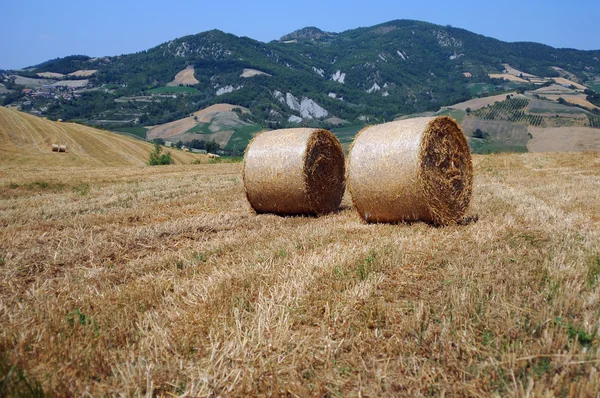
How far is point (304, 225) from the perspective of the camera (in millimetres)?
8445

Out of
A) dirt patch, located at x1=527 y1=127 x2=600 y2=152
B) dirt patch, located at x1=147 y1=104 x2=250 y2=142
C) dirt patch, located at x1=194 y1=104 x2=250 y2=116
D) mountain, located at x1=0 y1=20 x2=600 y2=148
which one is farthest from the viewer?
mountain, located at x1=0 y1=20 x2=600 y2=148

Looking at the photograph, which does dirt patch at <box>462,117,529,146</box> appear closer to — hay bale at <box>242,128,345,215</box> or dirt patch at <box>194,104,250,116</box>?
hay bale at <box>242,128,345,215</box>

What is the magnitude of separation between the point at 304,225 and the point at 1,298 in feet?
16.4

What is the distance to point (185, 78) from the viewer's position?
166625mm

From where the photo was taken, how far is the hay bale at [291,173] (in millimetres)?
9664

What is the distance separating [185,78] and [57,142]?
139 meters

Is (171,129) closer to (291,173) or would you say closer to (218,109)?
(218,109)

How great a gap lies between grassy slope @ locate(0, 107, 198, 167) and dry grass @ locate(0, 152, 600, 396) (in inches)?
1010

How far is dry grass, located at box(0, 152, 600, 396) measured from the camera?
9.18 ft

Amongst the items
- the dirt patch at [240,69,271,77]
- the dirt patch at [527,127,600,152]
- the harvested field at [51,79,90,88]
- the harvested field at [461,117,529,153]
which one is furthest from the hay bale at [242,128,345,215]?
the harvested field at [51,79,90,88]

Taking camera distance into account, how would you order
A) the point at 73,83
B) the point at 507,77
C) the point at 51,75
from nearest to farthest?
the point at 73,83
the point at 507,77
the point at 51,75

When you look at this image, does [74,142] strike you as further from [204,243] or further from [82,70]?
[82,70]

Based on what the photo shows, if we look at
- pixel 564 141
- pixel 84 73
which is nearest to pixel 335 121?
pixel 564 141

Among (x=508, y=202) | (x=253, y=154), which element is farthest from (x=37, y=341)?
(x=508, y=202)
